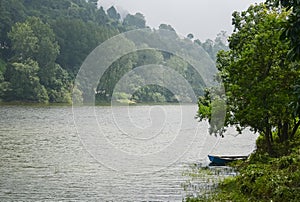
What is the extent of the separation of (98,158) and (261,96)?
57.6ft

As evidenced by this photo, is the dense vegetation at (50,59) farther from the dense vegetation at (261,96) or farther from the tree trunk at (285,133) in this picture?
the tree trunk at (285,133)

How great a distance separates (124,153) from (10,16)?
102m

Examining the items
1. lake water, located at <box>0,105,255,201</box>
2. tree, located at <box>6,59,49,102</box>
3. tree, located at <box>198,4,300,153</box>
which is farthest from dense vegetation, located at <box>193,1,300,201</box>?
tree, located at <box>6,59,49,102</box>

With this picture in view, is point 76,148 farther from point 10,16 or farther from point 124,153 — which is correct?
point 10,16

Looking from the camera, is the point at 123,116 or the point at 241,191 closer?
the point at 241,191

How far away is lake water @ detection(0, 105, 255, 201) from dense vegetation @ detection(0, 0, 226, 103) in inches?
951

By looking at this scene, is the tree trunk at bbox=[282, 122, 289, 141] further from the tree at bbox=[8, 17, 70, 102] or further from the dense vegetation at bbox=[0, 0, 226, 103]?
the tree at bbox=[8, 17, 70, 102]

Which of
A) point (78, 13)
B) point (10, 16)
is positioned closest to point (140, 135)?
point (10, 16)

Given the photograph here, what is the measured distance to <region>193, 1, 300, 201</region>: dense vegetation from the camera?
848 inches

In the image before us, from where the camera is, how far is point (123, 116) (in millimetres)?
85625

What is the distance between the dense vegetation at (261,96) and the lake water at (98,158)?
458cm

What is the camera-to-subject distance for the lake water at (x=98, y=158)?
26205 millimetres

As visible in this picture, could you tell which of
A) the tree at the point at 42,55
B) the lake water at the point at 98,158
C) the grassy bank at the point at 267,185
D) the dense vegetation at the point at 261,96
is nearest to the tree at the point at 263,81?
the dense vegetation at the point at 261,96

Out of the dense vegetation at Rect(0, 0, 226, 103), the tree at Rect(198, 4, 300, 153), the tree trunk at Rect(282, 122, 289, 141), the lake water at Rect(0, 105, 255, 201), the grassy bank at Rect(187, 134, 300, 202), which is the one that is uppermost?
the dense vegetation at Rect(0, 0, 226, 103)
